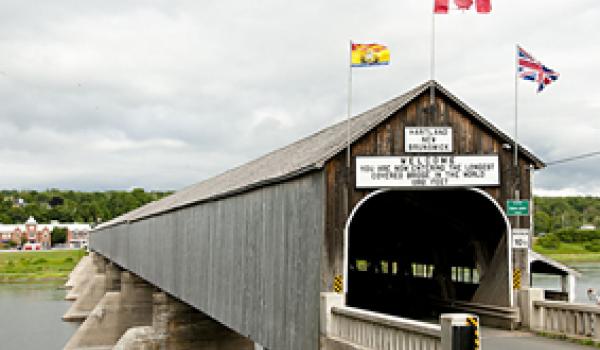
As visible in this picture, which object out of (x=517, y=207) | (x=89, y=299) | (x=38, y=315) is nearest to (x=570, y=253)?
(x=89, y=299)

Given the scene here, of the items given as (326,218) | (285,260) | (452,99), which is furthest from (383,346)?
(452,99)

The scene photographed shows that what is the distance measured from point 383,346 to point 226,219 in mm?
8381

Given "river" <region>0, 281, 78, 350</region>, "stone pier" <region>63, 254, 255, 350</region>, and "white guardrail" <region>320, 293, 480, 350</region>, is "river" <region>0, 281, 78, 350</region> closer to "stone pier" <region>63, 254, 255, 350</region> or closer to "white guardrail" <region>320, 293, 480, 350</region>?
"stone pier" <region>63, 254, 255, 350</region>

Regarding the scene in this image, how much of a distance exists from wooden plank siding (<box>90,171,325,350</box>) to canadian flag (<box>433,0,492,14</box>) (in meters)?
3.94

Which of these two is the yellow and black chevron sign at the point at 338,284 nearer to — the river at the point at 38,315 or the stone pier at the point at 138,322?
the stone pier at the point at 138,322

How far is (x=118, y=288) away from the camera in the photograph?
4897 cm

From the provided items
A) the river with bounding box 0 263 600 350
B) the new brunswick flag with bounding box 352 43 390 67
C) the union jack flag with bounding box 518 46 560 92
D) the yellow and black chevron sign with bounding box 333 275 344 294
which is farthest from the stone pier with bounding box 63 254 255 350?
the union jack flag with bounding box 518 46 560 92

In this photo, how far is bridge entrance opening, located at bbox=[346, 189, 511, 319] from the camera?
13.0 meters

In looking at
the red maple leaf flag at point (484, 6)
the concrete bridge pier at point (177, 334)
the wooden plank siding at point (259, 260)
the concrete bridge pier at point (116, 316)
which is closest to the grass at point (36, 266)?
the concrete bridge pier at point (116, 316)

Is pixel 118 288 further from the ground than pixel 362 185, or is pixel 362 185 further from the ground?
pixel 362 185

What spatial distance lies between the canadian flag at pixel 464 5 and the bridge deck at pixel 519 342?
19.4 ft

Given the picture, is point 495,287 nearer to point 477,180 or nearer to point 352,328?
point 477,180

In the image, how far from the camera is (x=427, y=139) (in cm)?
1125

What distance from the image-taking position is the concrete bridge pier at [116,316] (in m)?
33.3
